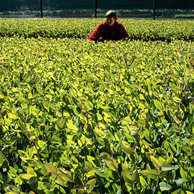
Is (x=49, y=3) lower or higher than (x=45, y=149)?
higher

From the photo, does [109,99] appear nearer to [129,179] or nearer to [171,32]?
[129,179]

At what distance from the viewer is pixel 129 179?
4.17 feet

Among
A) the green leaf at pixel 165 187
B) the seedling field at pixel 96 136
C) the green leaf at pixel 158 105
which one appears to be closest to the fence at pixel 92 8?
the seedling field at pixel 96 136

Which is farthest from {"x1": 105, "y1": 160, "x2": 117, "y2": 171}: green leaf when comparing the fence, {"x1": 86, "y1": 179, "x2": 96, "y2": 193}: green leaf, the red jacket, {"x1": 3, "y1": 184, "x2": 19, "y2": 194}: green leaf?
the fence

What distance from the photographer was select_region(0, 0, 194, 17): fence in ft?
154

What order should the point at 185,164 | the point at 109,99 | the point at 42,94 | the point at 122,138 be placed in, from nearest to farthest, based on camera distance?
the point at 185,164, the point at 122,138, the point at 109,99, the point at 42,94

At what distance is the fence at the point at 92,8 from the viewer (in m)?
46.9

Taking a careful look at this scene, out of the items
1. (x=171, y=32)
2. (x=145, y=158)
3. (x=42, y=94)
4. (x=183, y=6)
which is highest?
(x=183, y=6)

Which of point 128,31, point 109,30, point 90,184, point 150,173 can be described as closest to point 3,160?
point 90,184

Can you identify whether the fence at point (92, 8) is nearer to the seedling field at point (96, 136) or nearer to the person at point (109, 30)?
the person at point (109, 30)

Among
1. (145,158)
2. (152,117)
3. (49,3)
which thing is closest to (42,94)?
(152,117)

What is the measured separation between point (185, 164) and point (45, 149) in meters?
0.87

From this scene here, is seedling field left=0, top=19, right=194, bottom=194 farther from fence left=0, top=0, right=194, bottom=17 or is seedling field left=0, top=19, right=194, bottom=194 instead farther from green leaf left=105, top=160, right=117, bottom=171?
fence left=0, top=0, right=194, bottom=17

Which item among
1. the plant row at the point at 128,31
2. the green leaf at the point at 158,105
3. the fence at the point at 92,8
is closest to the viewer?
the green leaf at the point at 158,105
